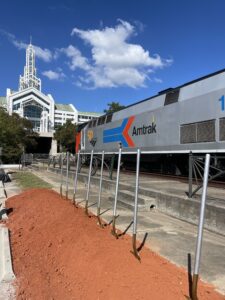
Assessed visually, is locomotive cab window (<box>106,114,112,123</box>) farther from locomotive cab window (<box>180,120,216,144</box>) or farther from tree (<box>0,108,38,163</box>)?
tree (<box>0,108,38,163</box>)

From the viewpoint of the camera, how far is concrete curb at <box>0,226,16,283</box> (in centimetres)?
572

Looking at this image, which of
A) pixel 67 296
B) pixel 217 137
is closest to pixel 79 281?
pixel 67 296

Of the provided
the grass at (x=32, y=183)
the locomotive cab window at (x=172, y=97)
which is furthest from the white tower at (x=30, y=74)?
the locomotive cab window at (x=172, y=97)

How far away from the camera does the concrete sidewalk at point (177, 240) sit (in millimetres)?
5586

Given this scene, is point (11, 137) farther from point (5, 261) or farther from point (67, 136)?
point (5, 261)

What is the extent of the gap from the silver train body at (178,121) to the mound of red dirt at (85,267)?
6.16 m

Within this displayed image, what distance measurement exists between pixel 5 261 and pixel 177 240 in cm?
326

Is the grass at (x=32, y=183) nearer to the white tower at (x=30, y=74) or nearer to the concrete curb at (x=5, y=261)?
the concrete curb at (x=5, y=261)

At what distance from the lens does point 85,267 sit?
5879 mm

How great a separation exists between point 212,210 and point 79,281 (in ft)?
12.6

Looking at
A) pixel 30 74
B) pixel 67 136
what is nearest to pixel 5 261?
pixel 67 136

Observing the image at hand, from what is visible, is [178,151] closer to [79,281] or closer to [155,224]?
[155,224]

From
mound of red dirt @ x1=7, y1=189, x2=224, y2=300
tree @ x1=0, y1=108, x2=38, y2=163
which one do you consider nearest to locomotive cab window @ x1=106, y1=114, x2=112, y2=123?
mound of red dirt @ x1=7, y1=189, x2=224, y2=300

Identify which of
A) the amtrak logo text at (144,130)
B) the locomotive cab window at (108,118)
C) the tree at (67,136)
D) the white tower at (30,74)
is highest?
the white tower at (30,74)
